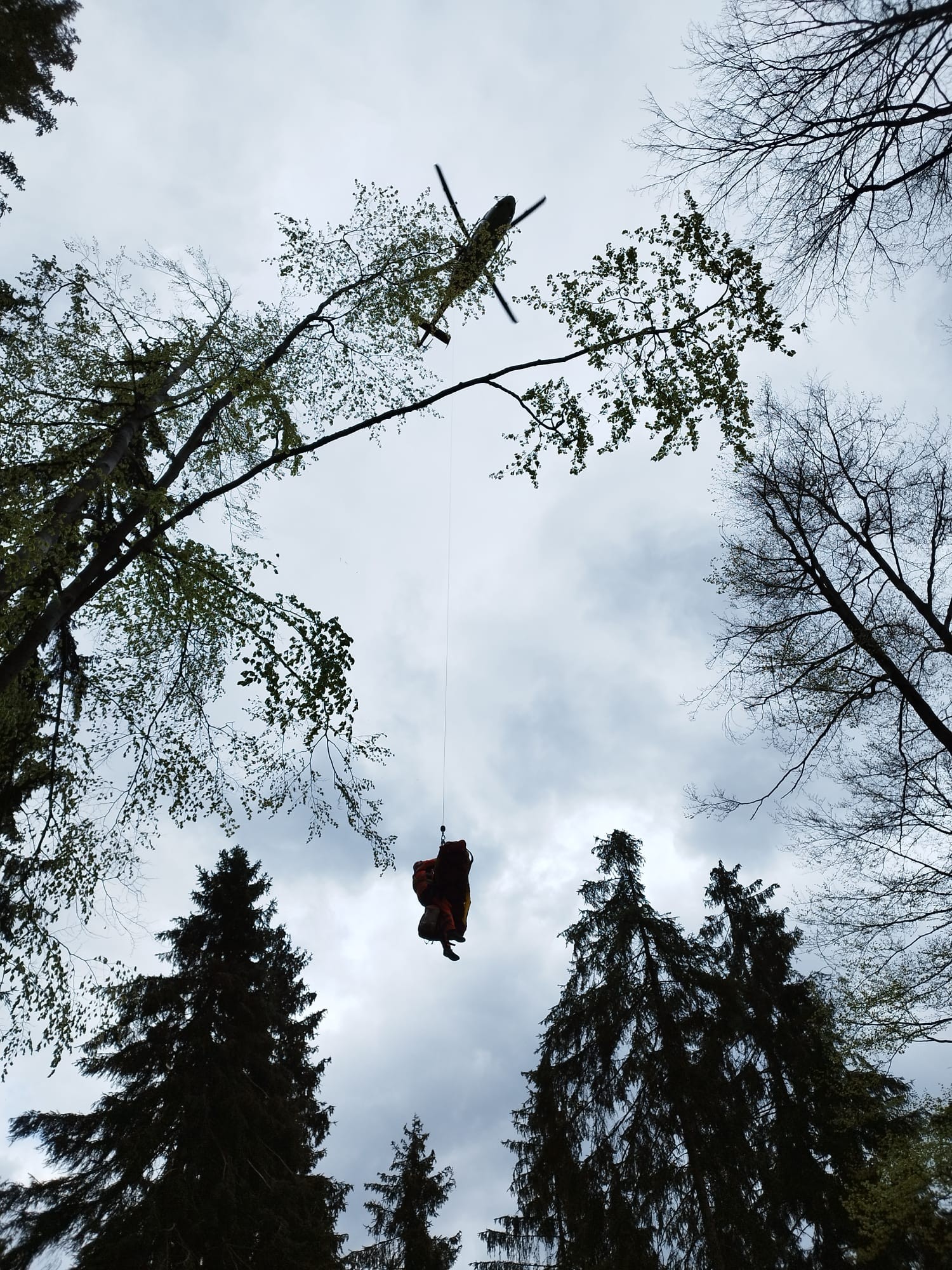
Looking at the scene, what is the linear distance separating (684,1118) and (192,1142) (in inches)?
325

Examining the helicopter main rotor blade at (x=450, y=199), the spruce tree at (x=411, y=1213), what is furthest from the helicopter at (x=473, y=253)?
the spruce tree at (x=411, y=1213)

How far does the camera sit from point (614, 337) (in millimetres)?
7949

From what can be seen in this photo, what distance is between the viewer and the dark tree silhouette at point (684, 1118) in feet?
40.1

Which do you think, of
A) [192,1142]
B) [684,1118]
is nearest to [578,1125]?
[684,1118]

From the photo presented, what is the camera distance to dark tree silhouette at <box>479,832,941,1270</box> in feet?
40.1

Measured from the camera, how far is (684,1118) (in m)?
12.6

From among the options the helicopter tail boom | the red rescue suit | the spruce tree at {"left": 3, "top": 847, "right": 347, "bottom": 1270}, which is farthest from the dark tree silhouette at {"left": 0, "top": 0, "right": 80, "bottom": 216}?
the spruce tree at {"left": 3, "top": 847, "right": 347, "bottom": 1270}

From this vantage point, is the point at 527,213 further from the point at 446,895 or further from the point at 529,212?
the point at 446,895

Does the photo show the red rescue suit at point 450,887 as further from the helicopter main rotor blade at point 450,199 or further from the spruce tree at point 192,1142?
the helicopter main rotor blade at point 450,199

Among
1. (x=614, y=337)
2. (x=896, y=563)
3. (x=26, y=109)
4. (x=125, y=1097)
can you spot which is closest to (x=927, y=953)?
(x=896, y=563)

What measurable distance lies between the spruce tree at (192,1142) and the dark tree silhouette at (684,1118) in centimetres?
438

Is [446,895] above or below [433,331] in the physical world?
below

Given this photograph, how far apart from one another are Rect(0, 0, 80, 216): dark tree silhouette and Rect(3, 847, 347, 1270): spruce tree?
11843 mm

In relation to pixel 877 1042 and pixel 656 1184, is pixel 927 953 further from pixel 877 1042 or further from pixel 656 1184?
pixel 656 1184
